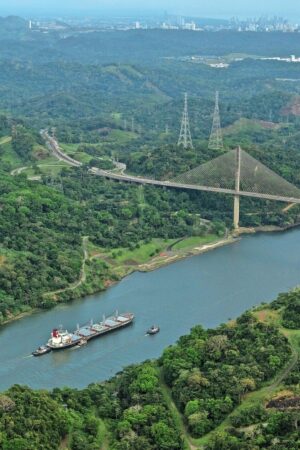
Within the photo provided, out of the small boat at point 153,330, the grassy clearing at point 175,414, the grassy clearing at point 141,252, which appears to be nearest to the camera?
the grassy clearing at point 175,414

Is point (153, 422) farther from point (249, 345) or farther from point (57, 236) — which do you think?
point (57, 236)

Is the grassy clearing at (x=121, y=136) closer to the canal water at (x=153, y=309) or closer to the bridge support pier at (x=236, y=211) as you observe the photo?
the bridge support pier at (x=236, y=211)

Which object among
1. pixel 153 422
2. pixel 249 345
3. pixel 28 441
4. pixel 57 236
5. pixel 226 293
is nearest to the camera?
pixel 28 441

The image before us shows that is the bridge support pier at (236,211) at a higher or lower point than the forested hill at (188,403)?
lower

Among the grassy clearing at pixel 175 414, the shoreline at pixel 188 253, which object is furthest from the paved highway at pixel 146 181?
the grassy clearing at pixel 175 414

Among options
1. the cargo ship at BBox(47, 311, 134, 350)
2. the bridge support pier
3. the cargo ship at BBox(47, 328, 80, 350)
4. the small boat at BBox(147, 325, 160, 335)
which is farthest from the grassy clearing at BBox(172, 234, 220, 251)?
the cargo ship at BBox(47, 328, 80, 350)

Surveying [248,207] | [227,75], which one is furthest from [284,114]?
[248,207]

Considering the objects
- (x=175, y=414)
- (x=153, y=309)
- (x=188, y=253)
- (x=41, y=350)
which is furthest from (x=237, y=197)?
(x=175, y=414)
